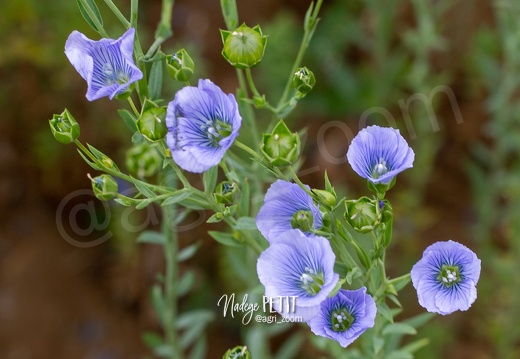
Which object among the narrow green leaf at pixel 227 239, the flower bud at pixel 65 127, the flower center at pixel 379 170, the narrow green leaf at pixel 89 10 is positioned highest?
the narrow green leaf at pixel 89 10

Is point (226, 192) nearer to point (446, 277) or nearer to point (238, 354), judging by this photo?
point (238, 354)

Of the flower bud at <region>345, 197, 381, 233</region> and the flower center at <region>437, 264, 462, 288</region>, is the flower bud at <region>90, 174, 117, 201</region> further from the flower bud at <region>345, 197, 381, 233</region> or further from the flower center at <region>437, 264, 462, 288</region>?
the flower center at <region>437, 264, 462, 288</region>

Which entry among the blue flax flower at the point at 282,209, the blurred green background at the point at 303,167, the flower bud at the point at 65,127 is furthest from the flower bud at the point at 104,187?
the blurred green background at the point at 303,167

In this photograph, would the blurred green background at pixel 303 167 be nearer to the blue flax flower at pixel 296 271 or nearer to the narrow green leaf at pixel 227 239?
the narrow green leaf at pixel 227 239

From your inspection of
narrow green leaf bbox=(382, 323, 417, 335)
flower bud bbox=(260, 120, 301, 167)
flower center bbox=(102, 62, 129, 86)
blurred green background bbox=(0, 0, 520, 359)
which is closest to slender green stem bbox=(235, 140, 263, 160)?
flower bud bbox=(260, 120, 301, 167)

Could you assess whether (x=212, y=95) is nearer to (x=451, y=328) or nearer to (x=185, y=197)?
(x=185, y=197)

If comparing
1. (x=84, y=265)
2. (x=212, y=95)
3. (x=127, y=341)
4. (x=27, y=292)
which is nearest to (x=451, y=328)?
(x=127, y=341)

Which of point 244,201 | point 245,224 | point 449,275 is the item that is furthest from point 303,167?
point 449,275
